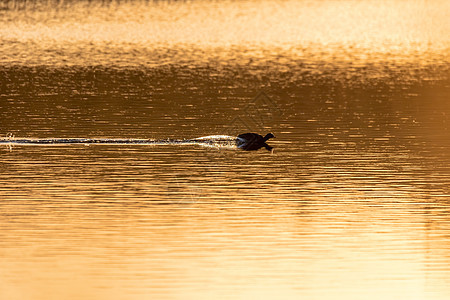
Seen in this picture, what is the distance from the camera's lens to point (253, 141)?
28.5m

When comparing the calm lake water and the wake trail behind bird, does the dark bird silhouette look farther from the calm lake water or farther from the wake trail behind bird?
the calm lake water

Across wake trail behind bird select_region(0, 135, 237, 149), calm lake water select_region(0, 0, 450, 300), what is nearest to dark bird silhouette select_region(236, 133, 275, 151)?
wake trail behind bird select_region(0, 135, 237, 149)

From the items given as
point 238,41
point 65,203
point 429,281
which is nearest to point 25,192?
point 65,203

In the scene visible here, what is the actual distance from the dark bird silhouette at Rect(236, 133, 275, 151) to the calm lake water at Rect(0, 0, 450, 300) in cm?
57

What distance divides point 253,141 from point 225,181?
16.9 ft

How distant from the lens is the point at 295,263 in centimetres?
1709

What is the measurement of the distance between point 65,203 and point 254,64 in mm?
33300

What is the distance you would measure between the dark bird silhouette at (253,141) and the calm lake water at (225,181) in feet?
Result: 1.88

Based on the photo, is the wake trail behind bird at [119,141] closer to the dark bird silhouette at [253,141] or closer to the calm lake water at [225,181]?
the dark bird silhouette at [253,141]

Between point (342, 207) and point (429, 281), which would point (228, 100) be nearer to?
point (342, 207)

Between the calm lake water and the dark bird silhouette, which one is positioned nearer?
the calm lake water

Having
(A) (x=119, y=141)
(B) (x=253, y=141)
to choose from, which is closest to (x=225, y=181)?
(B) (x=253, y=141)

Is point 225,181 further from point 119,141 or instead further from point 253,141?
point 119,141

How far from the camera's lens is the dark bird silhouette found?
28453mm
